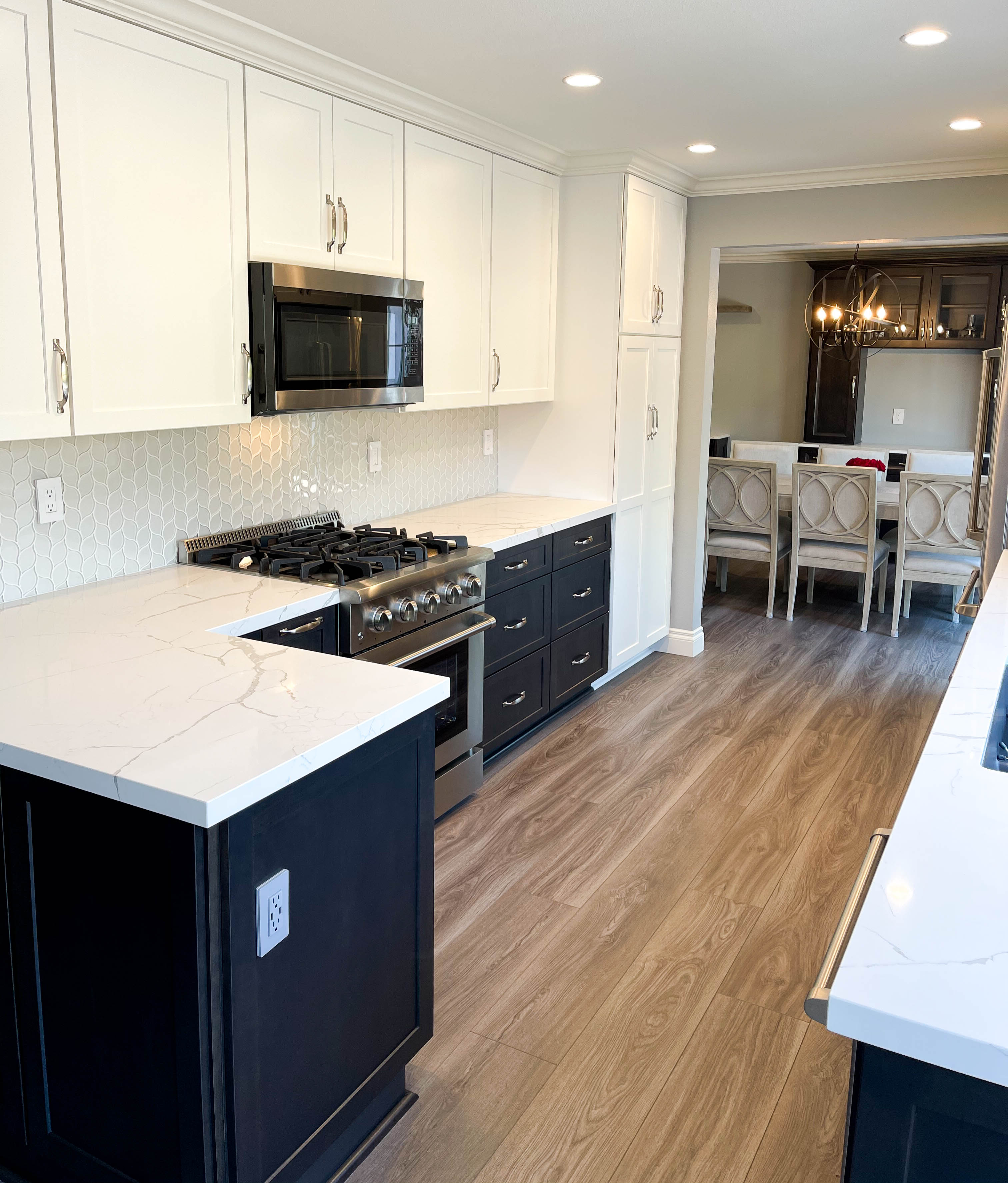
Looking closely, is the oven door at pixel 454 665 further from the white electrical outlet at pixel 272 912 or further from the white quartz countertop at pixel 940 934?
the white quartz countertop at pixel 940 934

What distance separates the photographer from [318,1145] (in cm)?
179

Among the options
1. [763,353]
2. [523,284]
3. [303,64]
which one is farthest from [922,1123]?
[763,353]

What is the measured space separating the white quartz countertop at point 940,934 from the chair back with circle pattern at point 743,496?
4.71m

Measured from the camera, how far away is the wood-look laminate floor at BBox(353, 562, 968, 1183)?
204cm

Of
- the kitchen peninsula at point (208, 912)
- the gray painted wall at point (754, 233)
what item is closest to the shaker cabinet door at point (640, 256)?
the gray painted wall at point (754, 233)

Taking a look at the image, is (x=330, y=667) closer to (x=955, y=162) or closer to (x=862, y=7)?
(x=862, y=7)

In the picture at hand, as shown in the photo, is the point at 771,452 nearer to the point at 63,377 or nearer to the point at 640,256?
the point at 640,256

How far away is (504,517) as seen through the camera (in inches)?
161

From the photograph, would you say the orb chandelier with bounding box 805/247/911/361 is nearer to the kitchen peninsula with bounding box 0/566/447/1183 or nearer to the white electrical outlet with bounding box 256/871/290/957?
the kitchen peninsula with bounding box 0/566/447/1183

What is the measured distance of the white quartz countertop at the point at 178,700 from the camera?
5.00 ft

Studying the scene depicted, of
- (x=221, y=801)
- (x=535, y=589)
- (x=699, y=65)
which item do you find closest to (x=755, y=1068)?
(x=221, y=801)

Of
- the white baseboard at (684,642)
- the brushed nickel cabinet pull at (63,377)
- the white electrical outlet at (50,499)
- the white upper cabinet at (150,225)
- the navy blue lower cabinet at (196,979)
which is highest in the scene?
the white upper cabinet at (150,225)

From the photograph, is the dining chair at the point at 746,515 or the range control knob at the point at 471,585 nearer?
the range control knob at the point at 471,585

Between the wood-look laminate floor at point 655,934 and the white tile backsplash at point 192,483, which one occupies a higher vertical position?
the white tile backsplash at point 192,483
